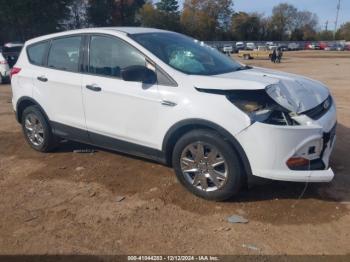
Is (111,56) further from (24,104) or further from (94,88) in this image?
(24,104)

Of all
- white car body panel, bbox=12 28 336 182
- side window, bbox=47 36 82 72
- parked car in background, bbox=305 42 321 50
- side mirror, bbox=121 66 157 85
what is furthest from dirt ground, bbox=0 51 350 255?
parked car in background, bbox=305 42 321 50

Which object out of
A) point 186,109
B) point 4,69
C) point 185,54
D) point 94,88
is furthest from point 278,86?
point 4,69

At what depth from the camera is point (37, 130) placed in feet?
18.9

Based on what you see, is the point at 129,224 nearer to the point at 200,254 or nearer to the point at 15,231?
the point at 200,254

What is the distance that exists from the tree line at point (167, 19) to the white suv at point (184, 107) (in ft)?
135

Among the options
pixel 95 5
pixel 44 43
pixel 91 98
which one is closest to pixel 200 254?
pixel 91 98

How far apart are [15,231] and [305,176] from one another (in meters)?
2.81

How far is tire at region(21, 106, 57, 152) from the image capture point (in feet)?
18.3

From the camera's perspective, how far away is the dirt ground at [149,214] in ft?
10.9

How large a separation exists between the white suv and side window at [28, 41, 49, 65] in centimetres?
2

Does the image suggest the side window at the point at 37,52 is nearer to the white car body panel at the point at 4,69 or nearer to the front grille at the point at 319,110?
the front grille at the point at 319,110

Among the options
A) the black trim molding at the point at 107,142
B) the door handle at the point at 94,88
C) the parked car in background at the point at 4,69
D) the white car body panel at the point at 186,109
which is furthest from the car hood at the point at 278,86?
the parked car in background at the point at 4,69

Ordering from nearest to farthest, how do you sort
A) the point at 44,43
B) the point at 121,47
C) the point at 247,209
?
the point at 247,209 → the point at 121,47 → the point at 44,43

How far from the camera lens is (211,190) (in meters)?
4.07
